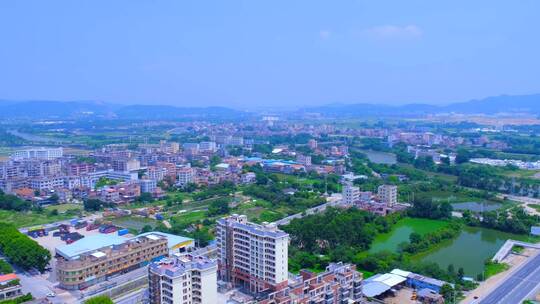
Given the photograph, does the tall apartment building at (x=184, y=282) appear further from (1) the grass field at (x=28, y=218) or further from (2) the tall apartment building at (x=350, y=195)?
(2) the tall apartment building at (x=350, y=195)

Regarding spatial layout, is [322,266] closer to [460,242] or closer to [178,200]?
[460,242]

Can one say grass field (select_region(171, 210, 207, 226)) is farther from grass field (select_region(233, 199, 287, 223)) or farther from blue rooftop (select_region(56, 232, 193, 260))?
blue rooftop (select_region(56, 232, 193, 260))

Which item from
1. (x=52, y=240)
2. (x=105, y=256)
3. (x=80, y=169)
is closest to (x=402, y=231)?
(x=105, y=256)

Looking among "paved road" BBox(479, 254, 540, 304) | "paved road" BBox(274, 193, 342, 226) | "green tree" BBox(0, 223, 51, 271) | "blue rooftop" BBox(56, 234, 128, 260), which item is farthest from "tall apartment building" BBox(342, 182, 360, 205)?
"green tree" BBox(0, 223, 51, 271)

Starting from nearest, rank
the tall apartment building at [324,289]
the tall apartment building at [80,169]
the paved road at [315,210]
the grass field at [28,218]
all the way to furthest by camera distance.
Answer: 1. the tall apartment building at [324,289]
2. the paved road at [315,210]
3. the grass field at [28,218]
4. the tall apartment building at [80,169]

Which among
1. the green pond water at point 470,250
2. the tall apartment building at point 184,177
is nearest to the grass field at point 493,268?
the green pond water at point 470,250
